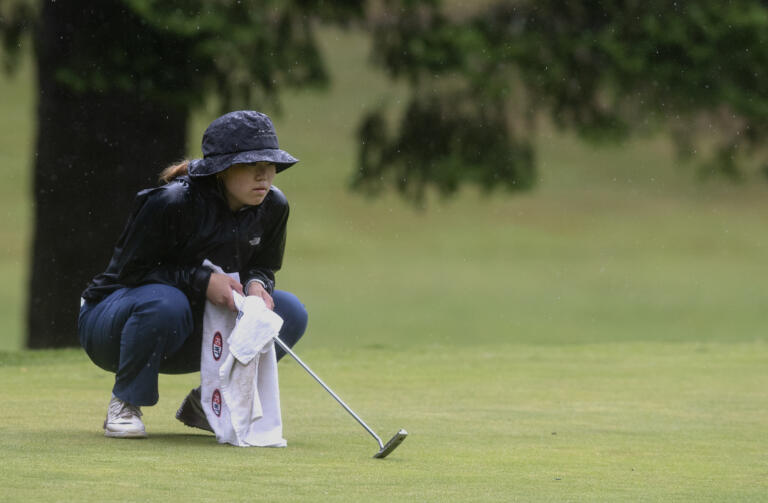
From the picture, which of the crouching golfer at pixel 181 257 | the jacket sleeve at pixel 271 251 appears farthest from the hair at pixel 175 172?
the jacket sleeve at pixel 271 251

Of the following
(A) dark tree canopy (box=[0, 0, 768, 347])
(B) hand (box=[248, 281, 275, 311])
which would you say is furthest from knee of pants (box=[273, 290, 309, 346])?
(A) dark tree canopy (box=[0, 0, 768, 347])

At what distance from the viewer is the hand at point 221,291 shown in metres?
4.45

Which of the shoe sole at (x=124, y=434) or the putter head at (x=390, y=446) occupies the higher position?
the putter head at (x=390, y=446)

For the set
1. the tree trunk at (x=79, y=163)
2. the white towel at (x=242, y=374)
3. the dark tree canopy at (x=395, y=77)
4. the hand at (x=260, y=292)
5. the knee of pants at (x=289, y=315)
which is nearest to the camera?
the white towel at (x=242, y=374)

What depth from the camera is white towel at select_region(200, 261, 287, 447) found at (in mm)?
4367

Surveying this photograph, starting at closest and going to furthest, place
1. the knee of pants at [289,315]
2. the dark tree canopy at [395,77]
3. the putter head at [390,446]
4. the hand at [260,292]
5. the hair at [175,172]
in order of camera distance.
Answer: the putter head at [390,446] → the hand at [260,292] → the hair at [175,172] → the knee of pants at [289,315] → the dark tree canopy at [395,77]

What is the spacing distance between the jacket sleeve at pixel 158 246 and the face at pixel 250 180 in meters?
0.17

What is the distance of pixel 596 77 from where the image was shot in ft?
36.6

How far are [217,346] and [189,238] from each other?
372 mm

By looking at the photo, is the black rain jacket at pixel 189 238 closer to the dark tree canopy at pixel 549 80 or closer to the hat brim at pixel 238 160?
the hat brim at pixel 238 160

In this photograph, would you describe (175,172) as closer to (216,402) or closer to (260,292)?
(260,292)

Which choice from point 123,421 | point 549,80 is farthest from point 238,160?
point 549,80

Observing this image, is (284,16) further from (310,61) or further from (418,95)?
(418,95)

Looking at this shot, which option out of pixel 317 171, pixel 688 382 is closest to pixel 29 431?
pixel 688 382
